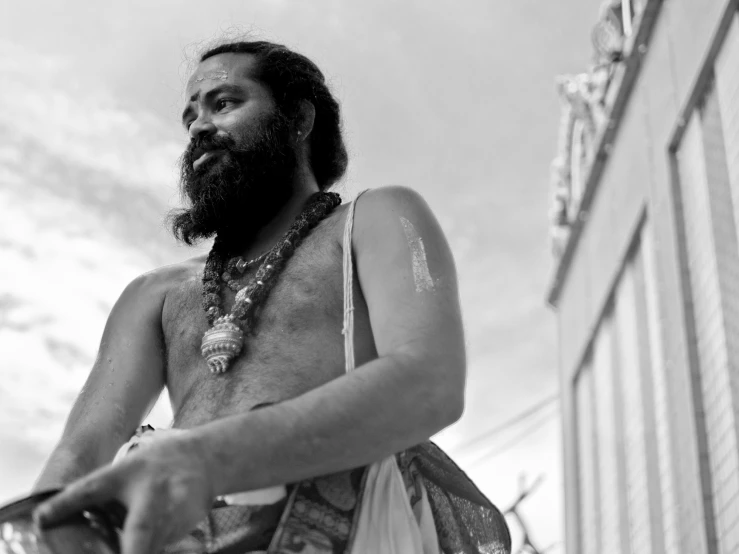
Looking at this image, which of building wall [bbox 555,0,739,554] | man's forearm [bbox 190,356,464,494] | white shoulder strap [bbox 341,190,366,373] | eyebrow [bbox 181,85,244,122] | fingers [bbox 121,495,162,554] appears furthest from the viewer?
building wall [bbox 555,0,739,554]

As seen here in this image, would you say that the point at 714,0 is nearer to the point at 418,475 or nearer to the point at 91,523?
the point at 418,475

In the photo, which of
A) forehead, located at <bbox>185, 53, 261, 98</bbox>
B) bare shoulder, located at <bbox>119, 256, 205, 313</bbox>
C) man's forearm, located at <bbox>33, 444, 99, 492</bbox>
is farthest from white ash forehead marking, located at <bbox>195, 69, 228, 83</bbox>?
man's forearm, located at <bbox>33, 444, 99, 492</bbox>

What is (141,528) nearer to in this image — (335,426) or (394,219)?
(335,426)

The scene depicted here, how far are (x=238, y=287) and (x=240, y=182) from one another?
0.81 feet

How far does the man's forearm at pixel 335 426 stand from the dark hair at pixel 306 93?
1133mm

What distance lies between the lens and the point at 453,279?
7.78 feet

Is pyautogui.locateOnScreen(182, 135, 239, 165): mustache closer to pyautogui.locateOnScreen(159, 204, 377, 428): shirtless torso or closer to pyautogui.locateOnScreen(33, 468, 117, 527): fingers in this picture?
pyautogui.locateOnScreen(159, 204, 377, 428): shirtless torso

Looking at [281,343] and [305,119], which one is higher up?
[305,119]

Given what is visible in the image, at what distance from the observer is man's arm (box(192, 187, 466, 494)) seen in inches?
70.4

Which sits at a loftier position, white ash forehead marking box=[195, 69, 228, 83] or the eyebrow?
white ash forehead marking box=[195, 69, 228, 83]

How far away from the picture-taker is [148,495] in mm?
1627

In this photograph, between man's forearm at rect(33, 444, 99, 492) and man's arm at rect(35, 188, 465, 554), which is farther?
man's forearm at rect(33, 444, 99, 492)

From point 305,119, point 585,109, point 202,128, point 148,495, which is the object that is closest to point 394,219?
point 202,128

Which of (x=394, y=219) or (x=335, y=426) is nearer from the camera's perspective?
(x=335, y=426)
